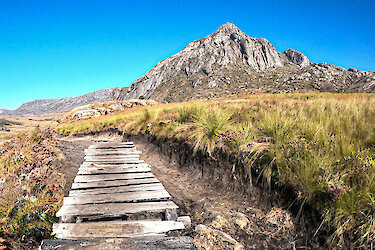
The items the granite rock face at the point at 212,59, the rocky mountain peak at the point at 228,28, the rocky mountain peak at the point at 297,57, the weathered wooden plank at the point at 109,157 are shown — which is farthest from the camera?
the rocky mountain peak at the point at 297,57

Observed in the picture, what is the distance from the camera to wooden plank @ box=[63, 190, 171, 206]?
10.4 feet

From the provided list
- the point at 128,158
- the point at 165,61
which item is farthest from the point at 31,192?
the point at 165,61

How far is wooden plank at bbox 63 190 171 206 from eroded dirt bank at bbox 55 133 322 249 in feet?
1.70

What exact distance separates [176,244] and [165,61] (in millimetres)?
157784

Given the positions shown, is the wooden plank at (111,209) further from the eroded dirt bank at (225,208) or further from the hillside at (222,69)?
the hillside at (222,69)

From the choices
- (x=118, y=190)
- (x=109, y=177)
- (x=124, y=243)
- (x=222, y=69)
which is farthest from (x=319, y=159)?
(x=222, y=69)

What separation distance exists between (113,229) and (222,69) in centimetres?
12675

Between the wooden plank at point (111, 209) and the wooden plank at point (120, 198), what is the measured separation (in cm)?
12

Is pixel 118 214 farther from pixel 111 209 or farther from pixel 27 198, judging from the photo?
pixel 27 198

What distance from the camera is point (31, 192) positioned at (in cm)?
362

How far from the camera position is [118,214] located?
116 inches

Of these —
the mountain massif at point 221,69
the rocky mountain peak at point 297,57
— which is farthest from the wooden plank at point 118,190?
the rocky mountain peak at point 297,57

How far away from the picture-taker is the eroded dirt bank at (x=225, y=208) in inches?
101

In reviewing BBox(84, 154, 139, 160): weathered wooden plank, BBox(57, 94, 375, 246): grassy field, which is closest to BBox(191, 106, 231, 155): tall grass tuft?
BBox(57, 94, 375, 246): grassy field
